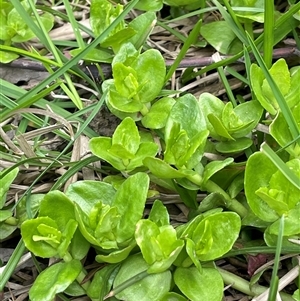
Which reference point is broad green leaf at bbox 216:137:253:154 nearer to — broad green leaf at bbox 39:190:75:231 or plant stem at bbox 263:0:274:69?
plant stem at bbox 263:0:274:69

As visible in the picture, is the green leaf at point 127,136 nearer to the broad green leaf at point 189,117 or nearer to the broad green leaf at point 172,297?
the broad green leaf at point 189,117

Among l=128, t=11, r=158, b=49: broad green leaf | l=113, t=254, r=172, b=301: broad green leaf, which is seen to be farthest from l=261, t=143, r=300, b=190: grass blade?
l=128, t=11, r=158, b=49: broad green leaf

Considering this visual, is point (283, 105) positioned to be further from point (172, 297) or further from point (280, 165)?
point (172, 297)

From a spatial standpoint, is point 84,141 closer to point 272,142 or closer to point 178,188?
point 178,188

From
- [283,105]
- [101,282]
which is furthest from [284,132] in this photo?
[101,282]

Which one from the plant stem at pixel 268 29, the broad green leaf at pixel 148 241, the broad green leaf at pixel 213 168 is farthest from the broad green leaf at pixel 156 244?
the plant stem at pixel 268 29

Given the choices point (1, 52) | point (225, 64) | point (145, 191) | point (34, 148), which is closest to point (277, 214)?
point (145, 191)
